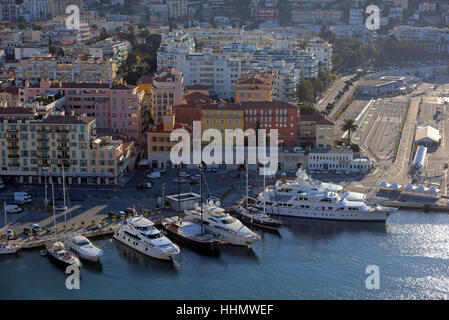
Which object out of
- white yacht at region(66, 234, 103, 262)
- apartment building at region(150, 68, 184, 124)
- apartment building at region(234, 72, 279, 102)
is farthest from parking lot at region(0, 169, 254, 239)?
apartment building at region(234, 72, 279, 102)

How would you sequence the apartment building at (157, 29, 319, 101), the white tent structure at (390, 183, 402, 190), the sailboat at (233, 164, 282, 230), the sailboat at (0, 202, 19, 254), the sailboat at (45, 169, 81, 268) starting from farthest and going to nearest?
1. the apartment building at (157, 29, 319, 101)
2. the white tent structure at (390, 183, 402, 190)
3. the sailboat at (233, 164, 282, 230)
4. the sailboat at (0, 202, 19, 254)
5. the sailboat at (45, 169, 81, 268)

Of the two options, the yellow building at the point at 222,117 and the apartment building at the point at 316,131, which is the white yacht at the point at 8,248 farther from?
the apartment building at the point at 316,131

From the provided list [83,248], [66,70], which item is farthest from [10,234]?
[66,70]

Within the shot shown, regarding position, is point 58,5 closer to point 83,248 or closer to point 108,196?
point 108,196

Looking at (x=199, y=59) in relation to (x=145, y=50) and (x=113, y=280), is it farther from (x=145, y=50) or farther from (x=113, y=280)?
(x=113, y=280)

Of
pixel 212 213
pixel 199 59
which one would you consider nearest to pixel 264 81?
pixel 199 59

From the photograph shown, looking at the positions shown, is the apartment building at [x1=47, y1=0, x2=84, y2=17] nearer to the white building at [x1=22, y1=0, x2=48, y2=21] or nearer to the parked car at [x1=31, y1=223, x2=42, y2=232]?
the white building at [x1=22, y1=0, x2=48, y2=21]

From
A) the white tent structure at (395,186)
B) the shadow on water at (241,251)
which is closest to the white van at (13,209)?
the shadow on water at (241,251)
